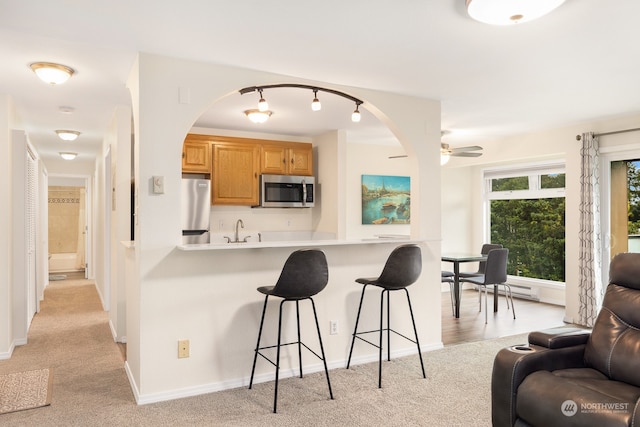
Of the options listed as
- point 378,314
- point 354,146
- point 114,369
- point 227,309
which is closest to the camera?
point 227,309

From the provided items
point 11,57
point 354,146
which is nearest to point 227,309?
point 11,57

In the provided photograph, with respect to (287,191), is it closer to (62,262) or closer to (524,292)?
(524,292)

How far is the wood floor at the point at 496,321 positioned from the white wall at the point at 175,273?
2.20 metres

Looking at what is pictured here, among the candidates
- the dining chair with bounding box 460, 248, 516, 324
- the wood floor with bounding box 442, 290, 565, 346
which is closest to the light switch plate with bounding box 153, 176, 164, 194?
the wood floor with bounding box 442, 290, 565, 346

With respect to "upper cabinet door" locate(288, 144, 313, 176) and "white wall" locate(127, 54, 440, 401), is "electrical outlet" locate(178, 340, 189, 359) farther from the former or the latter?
"upper cabinet door" locate(288, 144, 313, 176)

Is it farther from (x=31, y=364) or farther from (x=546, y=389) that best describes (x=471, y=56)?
(x=31, y=364)

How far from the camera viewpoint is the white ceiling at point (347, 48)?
2.43 metres

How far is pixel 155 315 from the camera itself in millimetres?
3086

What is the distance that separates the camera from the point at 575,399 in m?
2.03

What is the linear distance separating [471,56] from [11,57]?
3.16m

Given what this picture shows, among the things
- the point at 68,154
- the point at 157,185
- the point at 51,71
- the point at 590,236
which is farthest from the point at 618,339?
the point at 68,154

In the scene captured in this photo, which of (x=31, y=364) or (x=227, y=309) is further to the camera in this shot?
(x=31, y=364)

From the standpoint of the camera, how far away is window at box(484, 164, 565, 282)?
6.77 m

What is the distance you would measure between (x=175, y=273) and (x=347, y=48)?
1896 millimetres
